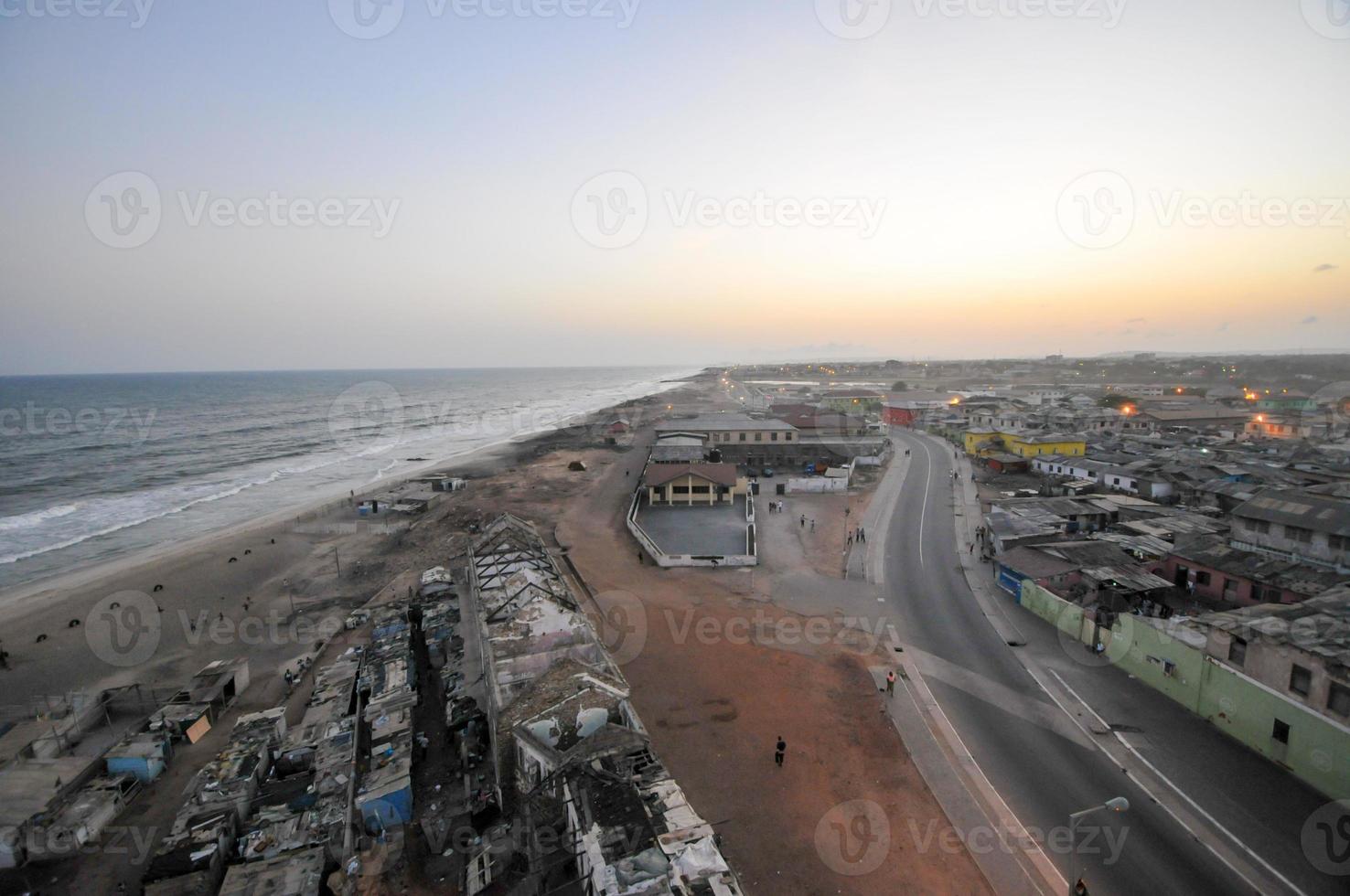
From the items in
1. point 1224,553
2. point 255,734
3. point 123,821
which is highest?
point 1224,553

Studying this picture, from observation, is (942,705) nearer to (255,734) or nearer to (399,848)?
(399,848)

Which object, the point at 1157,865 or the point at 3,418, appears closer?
the point at 1157,865

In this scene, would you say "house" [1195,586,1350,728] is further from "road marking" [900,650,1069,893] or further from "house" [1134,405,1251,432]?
"house" [1134,405,1251,432]

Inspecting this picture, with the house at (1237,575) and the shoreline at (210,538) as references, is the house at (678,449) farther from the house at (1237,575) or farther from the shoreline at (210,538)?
the house at (1237,575)

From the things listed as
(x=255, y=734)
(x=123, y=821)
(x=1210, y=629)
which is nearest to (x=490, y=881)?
(x=255, y=734)

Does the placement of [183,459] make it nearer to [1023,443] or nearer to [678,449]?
[678,449]
